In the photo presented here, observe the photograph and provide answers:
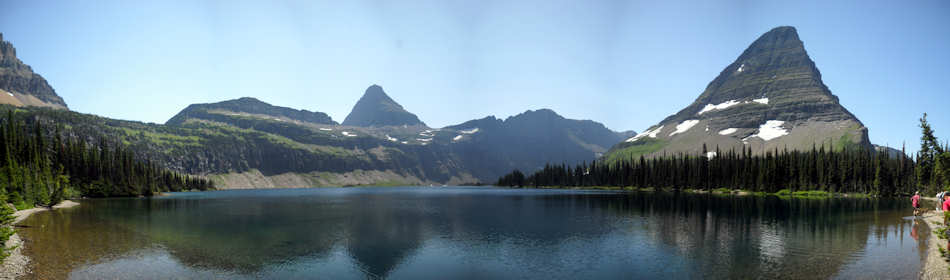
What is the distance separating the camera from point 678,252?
135 feet

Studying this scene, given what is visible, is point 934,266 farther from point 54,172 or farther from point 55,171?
point 55,171

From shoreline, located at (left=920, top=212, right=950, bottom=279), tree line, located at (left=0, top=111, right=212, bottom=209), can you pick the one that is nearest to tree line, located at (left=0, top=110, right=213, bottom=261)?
tree line, located at (left=0, top=111, right=212, bottom=209)

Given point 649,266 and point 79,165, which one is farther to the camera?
point 79,165

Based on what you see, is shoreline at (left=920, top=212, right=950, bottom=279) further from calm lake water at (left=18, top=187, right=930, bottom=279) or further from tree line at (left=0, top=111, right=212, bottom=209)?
tree line at (left=0, top=111, right=212, bottom=209)

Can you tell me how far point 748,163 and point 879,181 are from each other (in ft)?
132

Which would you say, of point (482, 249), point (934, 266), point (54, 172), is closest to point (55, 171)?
point (54, 172)

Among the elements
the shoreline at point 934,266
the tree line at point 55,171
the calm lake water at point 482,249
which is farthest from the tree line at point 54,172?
the shoreline at point 934,266

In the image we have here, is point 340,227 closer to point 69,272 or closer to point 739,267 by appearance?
point 69,272

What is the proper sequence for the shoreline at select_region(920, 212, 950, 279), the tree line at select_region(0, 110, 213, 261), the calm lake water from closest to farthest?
the shoreline at select_region(920, 212, 950, 279) < the calm lake water < the tree line at select_region(0, 110, 213, 261)

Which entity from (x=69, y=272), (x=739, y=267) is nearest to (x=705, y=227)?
(x=739, y=267)

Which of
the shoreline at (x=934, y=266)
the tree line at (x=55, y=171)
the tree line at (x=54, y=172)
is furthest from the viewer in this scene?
the tree line at (x=55, y=171)

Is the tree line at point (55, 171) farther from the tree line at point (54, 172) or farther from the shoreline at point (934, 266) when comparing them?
the shoreline at point (934, 266)

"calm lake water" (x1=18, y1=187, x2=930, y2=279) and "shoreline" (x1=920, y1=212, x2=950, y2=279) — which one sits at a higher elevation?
"shoreline" (x1=920, y1=212, x2=950, y2=279)

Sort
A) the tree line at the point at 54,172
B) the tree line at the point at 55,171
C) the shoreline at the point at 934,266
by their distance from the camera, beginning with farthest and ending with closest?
the tree line at the point at 55,171
the tree line at the point at 54,172
the shoreline at the point at 934,266
